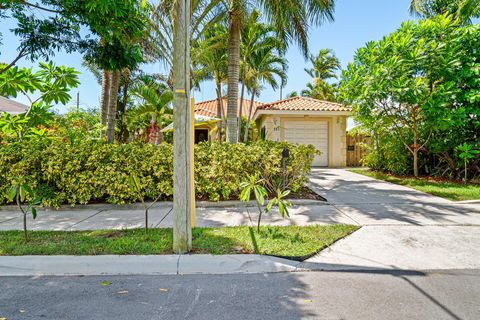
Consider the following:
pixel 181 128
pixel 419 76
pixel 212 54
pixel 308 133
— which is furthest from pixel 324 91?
pixel 181 128

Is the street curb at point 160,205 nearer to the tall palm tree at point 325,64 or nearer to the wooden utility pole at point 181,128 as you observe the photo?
the wooden utility pole at point 181,128

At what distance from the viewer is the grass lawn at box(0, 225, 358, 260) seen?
12.9 feet

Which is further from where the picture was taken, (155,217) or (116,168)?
(116,168)

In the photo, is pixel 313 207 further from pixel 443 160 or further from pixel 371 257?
pixel 443 160

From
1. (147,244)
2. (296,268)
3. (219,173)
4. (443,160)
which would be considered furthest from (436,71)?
(147,244)

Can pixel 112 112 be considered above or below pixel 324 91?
below

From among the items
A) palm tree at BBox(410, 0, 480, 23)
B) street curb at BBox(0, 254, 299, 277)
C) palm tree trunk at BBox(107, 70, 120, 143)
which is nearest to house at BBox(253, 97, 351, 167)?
palm tree at BBox(410, 0, 480, 23)

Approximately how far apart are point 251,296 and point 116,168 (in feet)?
16.1

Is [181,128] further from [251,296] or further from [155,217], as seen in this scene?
[155,217]

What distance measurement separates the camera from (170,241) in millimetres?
4309

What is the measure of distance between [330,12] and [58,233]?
8344 millimetres

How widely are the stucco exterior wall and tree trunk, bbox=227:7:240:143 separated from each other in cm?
684

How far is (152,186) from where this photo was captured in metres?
6.73

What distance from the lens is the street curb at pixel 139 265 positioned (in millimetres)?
3531
